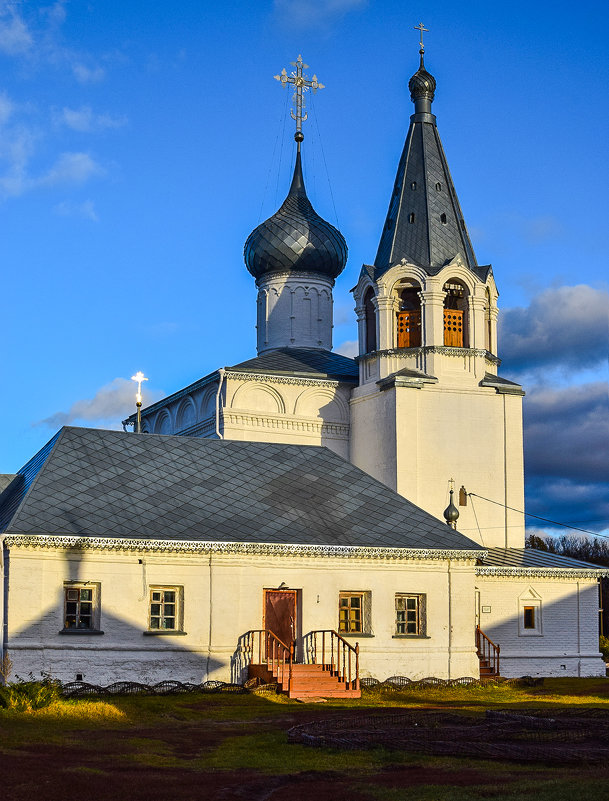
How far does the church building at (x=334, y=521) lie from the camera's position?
22406 mm

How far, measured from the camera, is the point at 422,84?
117 ft

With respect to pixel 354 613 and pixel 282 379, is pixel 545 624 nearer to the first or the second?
pixel 354 613

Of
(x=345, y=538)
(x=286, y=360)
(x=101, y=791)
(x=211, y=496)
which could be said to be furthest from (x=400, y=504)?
(x=101, y=791)

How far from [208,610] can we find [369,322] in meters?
13.5

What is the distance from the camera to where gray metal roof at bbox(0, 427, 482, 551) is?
23.1 m

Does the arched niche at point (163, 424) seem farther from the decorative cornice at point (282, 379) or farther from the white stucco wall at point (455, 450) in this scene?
the white stucco wall at point (455, 450)

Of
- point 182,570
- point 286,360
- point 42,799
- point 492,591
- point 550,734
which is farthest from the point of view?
point 286,360

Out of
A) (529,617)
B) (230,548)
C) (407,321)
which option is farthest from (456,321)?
(230,548)

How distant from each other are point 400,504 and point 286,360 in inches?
415

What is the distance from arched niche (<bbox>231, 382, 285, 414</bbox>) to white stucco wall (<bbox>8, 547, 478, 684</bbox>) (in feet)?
34.3

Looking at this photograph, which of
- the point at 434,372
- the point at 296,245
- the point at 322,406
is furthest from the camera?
the point at 296,245

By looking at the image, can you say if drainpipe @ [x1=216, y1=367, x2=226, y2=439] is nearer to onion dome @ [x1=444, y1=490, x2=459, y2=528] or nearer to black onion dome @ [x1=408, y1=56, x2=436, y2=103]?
onion dome @ [x1=444, y1=490, x2=459, y2=528]

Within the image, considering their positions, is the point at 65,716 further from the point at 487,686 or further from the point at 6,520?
the point at 487,686

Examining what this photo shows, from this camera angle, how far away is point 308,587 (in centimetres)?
2383
